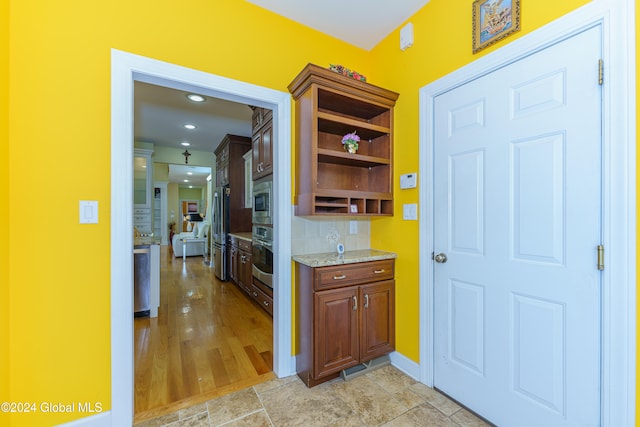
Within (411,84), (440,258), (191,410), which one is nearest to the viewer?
(191,410)

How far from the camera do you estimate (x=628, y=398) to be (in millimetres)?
1112

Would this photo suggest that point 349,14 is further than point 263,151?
No

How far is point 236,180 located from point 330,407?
371 centimetres

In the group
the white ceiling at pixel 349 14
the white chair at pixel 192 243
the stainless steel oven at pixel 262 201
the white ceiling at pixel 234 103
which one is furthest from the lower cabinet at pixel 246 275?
the white chair at pixel 192 243

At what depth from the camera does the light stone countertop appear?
1.85m

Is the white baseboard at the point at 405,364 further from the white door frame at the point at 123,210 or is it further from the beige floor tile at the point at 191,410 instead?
the white door frame at the point at 123,210

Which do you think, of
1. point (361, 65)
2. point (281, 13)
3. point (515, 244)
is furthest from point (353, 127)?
point (515, 244)

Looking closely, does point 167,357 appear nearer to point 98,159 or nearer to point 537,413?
point 98,159

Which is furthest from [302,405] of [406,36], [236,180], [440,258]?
[236,180]

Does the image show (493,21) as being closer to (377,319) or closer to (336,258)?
(336,258)

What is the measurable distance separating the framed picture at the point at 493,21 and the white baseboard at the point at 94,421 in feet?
9.93

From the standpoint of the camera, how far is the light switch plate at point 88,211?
4.77 ft

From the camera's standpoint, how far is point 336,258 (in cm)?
199

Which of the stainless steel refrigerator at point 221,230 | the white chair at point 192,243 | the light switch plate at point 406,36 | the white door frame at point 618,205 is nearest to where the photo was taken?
the white door frame at point 618,205
